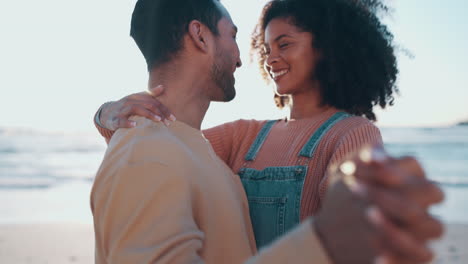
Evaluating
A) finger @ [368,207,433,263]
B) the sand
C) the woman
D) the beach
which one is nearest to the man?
finger @ [368,207,433,263]

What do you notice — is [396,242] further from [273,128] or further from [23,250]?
[23,250]

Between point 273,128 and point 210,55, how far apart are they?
68 centimetres

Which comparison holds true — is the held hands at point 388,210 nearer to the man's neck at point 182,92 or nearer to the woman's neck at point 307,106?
the man's neck at point 182,92

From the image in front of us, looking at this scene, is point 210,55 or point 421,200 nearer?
point 421,200

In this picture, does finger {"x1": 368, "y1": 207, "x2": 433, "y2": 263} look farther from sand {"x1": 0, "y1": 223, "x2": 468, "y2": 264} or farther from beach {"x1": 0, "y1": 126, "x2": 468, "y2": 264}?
sand {"x1": 0, "y1": 223, "x2": 468, "y2": 264}

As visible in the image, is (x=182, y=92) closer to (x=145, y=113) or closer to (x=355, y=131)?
(x=145, y=113)

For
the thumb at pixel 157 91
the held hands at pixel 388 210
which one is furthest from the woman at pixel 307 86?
the held hands at pixel 388 210

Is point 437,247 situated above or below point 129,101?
below

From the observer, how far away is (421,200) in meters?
0.69

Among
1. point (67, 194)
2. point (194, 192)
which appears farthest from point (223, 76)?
point (67, 194)

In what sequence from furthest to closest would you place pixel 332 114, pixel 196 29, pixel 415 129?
pixel 415 129, pixel 332 114, pixel 196 29

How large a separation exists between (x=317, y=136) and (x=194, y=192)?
2.94ft

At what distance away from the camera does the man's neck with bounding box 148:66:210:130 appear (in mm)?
1980

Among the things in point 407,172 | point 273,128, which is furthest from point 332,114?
point 407,172
